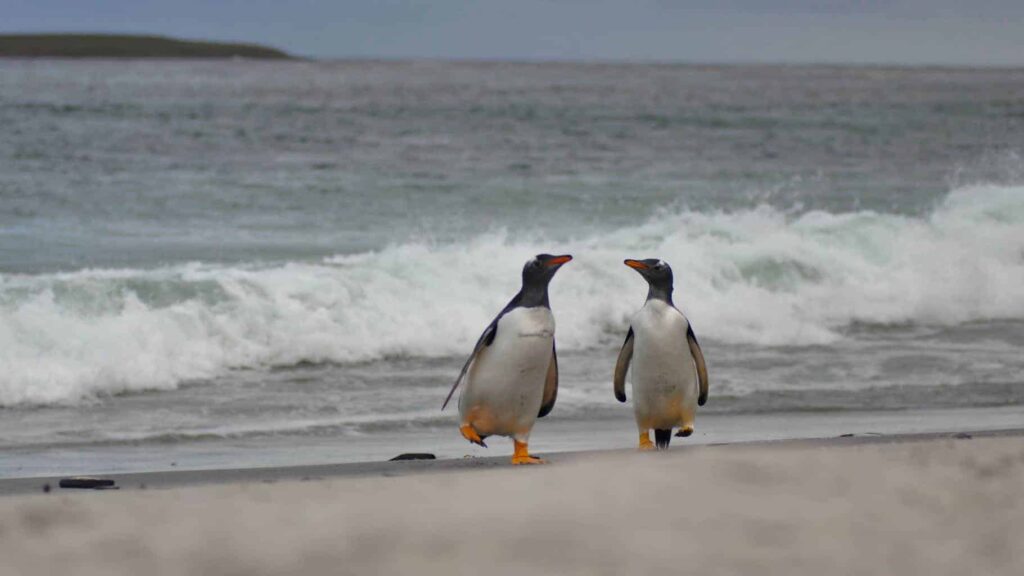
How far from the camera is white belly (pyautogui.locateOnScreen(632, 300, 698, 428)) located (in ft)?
19.0

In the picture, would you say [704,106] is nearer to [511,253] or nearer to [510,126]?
[510,126]

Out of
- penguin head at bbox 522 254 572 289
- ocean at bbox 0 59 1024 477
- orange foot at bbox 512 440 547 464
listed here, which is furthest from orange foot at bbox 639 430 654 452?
ocean at bbox 0 59 1024 477

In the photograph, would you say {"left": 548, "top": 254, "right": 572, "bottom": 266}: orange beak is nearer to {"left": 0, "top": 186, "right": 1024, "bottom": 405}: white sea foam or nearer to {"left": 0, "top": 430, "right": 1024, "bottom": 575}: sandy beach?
{"left": 0, "top": 430, "right": 1024, "bottom": 575}: sandy beach

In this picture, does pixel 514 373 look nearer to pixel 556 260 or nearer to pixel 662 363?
pixel 556 260

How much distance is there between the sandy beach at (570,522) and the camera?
3.58 m

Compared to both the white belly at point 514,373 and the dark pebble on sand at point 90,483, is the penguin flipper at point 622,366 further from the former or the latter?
the dark pebble on sand at point 90,483

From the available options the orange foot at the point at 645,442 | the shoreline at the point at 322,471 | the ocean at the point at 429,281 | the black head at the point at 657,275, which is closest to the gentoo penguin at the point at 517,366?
the shoreline at the point at 322,471

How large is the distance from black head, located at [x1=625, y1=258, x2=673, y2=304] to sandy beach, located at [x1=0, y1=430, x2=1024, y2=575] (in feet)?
4.48

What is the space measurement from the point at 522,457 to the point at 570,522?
1.73m

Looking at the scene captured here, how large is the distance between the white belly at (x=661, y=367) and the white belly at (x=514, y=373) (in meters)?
0.36

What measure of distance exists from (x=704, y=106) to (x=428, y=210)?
26513 mm

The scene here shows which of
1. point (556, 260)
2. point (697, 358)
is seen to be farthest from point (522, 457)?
point (697, 358)

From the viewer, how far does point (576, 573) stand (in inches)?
139

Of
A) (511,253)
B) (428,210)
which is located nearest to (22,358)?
(511,253)
